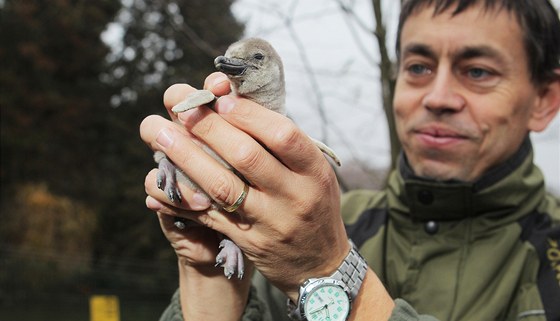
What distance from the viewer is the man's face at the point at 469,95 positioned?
2820mm

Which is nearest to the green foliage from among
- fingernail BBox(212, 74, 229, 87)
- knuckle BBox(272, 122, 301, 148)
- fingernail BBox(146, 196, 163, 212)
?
fingernail BBox(146, 196, 163, 212)

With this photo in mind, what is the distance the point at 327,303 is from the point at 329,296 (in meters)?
0.02

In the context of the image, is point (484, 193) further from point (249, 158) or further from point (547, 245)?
point (249, 158)

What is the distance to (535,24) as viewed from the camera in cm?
291

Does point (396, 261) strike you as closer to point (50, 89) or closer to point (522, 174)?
point (522, 174)

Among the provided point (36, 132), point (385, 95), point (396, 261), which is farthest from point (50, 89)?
point (396, 261)

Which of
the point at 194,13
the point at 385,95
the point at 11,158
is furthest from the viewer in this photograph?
the point at 11,158

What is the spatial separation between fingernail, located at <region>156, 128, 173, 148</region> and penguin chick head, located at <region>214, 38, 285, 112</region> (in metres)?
0.30

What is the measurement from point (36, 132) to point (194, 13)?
12.9 metres

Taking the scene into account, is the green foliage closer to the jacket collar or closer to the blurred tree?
the blurred tree

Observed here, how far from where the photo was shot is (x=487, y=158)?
2.86m

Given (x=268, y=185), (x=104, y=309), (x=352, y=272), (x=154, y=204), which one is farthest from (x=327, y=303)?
(x=104, y=309)

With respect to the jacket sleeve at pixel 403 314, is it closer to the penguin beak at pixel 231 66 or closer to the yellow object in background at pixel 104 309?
the penguin beak at pixel 231 66

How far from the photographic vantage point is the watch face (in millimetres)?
2002
